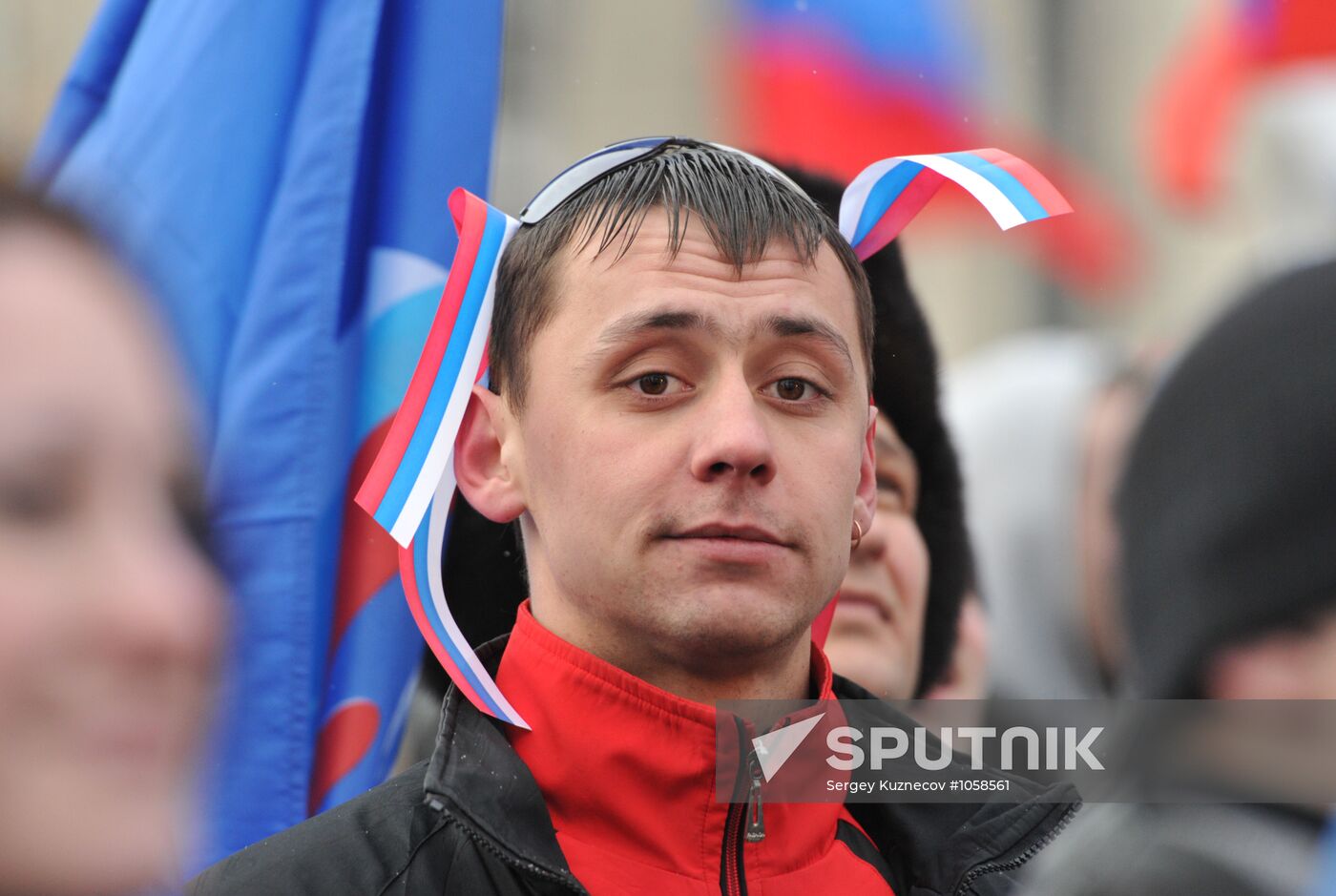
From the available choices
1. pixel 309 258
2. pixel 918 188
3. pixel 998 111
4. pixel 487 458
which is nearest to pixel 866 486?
pixel 918 188

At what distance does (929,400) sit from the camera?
3113 millimetres

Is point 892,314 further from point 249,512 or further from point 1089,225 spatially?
point 1089,225

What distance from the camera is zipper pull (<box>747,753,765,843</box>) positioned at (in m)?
1.99

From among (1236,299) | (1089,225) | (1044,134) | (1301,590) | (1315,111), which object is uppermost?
(1044,134)

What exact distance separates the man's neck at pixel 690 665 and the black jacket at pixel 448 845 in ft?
0.51

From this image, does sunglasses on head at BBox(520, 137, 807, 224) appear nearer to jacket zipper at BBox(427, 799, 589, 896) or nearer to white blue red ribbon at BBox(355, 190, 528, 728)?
white blue red ribbon at BBox(355, 190, 528, 728)

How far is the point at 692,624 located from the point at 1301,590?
972 millimetres

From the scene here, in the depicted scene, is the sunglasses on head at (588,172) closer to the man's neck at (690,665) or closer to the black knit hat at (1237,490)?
the man's neck at (690,665)

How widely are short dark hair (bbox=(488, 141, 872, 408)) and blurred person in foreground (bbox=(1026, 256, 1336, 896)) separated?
1061 millimetres

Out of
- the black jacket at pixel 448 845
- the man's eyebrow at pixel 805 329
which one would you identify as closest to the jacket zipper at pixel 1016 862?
the black jacket at pixel 448 845

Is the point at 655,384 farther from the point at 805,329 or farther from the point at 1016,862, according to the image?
the point at 1016,862

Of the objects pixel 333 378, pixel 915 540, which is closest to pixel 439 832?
pixel 333 378

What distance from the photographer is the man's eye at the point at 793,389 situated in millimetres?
2131

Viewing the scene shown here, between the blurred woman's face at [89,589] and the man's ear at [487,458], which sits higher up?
the man's ear at [487,458]
